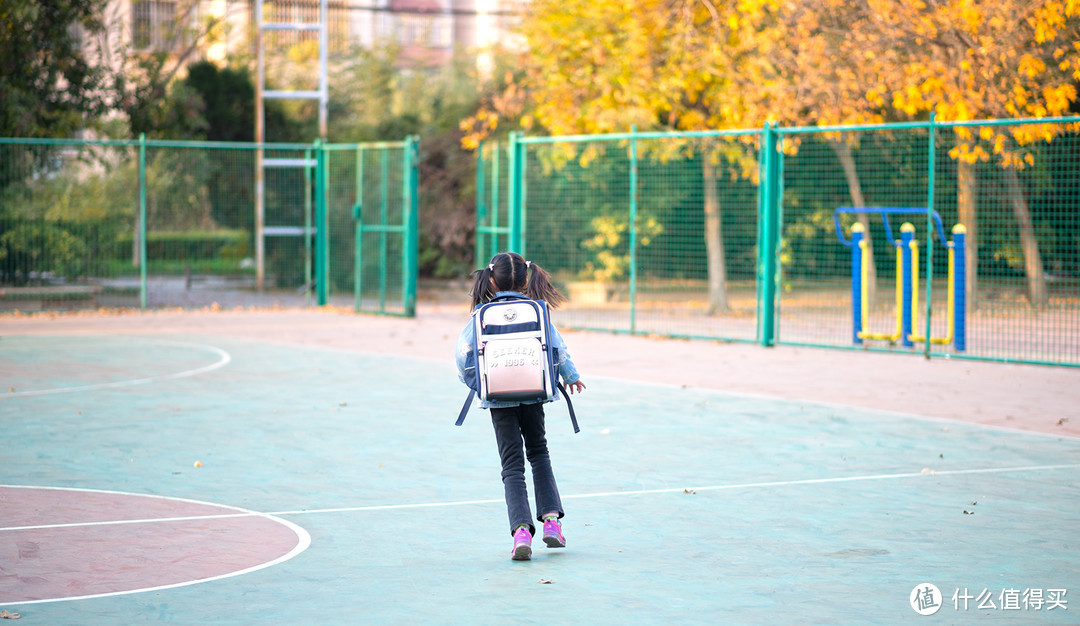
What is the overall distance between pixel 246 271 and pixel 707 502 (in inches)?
686

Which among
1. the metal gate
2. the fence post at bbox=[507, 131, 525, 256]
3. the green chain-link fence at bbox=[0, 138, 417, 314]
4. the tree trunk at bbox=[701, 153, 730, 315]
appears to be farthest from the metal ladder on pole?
the tree trunk at bbox=[701, 153, 730, 315]

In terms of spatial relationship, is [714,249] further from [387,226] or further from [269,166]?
[269,166]

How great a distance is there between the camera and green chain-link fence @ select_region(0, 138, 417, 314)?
20.5 metres

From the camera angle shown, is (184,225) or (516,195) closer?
(516,195)

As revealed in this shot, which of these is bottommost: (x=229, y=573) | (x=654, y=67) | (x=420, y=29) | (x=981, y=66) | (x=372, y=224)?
(x=229, y=573)

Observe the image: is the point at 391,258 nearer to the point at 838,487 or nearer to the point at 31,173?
the point at 31,173

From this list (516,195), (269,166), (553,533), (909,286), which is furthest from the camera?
(269,166)

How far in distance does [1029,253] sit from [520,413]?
1380 centimetres

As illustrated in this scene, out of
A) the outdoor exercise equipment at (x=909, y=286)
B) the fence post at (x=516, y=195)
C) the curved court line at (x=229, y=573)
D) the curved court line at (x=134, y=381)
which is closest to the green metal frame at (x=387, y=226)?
the fence post at (x=516, y=195)

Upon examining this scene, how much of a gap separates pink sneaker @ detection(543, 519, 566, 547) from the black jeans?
6cm

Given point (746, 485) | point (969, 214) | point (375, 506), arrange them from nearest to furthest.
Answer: point (375, 506), point (746, 485), point (969, 214)

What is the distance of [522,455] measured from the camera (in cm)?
658

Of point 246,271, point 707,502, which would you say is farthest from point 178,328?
point 707,502

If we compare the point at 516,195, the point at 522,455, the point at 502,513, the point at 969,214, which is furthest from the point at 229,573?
the point at 516,195
